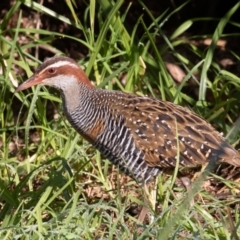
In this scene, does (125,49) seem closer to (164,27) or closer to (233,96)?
(233,96)

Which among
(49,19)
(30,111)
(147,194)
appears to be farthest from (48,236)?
(49,19)

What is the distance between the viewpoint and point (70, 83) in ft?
19.1

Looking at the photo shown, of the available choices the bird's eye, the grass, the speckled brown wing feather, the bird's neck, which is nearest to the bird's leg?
the grass

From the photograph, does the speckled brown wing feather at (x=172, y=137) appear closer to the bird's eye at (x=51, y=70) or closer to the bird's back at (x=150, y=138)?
the bird's back at (x=150, y=138)

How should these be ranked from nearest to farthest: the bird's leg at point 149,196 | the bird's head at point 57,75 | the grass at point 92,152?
the grass at point 92,152 < the bird's leg at point 149,196 < the bird's head at point 57,75

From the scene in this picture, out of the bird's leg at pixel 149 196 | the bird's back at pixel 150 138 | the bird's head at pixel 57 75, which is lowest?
the bird's leg at pixel 149 196

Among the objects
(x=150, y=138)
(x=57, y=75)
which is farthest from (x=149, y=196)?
(x=57, y=75)

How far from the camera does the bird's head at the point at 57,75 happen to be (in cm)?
572

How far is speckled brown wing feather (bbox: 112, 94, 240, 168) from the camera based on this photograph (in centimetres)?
550

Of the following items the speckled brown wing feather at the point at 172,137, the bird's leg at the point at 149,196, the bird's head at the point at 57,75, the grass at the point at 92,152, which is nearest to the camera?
the grass at the point at 92,152

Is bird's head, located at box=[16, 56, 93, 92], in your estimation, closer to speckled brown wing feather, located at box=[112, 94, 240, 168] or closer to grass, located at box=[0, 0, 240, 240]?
grass, located at box=[0, 0, 240, 240]

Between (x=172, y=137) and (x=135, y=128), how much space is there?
26 centimetres

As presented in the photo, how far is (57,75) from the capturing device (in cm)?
575

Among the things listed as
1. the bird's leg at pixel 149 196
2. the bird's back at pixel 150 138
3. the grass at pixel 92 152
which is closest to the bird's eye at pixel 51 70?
the grass at pixel 92 152
